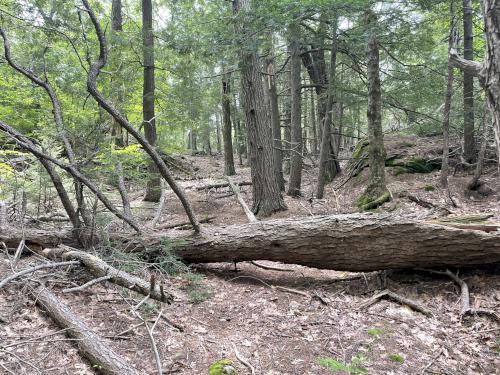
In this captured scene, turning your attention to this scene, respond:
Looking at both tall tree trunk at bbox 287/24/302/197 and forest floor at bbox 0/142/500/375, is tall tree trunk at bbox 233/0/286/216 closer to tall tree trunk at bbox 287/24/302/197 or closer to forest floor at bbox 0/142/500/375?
tall tree trunk at bbox 287/24/302/197

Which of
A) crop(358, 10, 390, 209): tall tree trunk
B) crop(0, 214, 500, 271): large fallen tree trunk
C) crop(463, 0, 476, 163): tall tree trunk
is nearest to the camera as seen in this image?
crop(0, 214, 500, 271): large fallen tree trunk

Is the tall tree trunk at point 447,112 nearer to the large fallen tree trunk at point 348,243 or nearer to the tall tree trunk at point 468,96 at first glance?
the tall tree trunk at point 468,96

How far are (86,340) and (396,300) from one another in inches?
148

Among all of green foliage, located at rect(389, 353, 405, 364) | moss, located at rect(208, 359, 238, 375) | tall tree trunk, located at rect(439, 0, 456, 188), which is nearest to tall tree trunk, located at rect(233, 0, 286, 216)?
tall tree trunk, located at rect(439, 0, 456, 188)

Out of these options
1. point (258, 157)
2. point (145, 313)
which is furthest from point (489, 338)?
point (258, 157)

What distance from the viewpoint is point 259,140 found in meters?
8.46

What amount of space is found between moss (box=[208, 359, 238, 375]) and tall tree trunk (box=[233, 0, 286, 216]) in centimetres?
526

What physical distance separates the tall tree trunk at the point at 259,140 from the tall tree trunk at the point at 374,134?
2.22 meters

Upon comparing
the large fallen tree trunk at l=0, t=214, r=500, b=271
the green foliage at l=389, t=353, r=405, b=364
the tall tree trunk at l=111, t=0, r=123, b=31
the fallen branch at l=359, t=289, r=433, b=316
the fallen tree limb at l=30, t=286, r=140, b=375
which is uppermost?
the tall tree trunk at l=111, t=0, r=123, b=31

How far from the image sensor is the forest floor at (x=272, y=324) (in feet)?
10.8

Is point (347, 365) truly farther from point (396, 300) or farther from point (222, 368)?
point (396, 300)

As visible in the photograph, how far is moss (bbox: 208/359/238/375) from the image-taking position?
315 cm

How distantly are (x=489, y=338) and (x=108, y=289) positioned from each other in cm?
457

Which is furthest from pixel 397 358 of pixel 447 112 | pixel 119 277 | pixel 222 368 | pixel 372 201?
pixel 447 112
